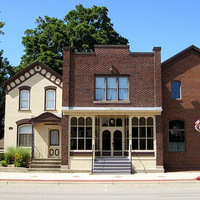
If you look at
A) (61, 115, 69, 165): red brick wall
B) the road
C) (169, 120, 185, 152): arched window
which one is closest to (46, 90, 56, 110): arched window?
(61, 115, 69, 165): red brick wall

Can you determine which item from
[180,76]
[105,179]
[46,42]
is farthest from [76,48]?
[105,179]

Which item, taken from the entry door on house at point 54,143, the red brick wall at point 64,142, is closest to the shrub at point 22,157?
the entry door on house at point 54,143

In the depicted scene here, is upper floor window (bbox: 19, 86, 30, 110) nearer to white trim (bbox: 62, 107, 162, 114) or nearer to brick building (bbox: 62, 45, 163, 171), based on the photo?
brick building (bbox: 62, 45, 163, 171)

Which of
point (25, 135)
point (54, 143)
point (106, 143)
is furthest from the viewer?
point (25, 135)

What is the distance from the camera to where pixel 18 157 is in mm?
22234

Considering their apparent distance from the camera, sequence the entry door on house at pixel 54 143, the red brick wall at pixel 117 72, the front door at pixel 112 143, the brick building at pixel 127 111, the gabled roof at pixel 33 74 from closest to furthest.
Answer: the brick building at pixel 127 111
the red brick wall at pixel 117 72
the front door at pixel 112 143
the entry door on house at pixel 54 143
the gabled roof at pixel 33 74

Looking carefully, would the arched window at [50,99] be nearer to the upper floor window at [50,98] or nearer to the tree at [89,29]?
the upper floor window at [50,98]

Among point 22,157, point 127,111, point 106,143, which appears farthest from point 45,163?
point 127,111

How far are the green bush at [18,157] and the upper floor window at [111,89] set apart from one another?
255 inches

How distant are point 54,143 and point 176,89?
10234 millimetres

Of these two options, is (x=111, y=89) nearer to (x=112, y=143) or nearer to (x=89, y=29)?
(x=112, y=143)

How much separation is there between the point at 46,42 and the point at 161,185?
2602cm

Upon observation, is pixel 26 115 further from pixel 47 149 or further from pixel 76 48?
pixel 76 48

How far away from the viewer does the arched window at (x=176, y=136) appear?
74.9 feet
